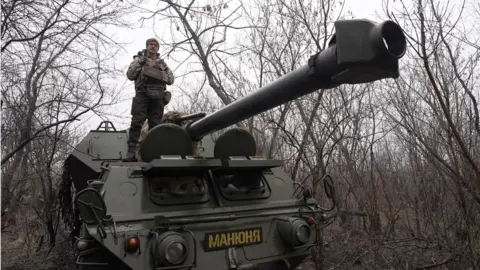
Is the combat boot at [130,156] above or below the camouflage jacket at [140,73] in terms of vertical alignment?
below

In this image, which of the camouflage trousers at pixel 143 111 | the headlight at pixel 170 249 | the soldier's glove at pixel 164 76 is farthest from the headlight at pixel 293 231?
the soldier's glove at pixel 164 76

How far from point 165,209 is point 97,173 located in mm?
1961

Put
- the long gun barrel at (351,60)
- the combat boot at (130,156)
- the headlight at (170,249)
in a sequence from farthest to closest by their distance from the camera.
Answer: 1. the combat boot at (130,156)
2. the headlight at (170,249)
3. the long gun barrel at (351,60)

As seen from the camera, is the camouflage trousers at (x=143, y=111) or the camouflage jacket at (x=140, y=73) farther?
the camouflage jacket at (x=140, y=73)

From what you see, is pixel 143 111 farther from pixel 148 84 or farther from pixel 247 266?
pixel 247 266

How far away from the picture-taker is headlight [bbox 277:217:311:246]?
425 centimetres

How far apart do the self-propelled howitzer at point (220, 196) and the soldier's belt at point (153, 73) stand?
1270mm

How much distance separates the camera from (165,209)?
4.09 meters

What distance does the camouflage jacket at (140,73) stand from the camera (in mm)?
6141

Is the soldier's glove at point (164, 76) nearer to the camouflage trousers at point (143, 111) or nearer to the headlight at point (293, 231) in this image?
the camouflage trousers at point (143, 111)

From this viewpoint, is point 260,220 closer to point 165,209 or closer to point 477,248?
point 165,209

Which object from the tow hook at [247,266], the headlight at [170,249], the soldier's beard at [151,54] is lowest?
the tow hook at [247,266]

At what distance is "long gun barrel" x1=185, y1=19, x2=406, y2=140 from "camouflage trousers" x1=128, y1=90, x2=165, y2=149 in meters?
3.29

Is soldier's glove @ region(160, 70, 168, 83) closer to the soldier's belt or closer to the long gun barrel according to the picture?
the soldier's belt
